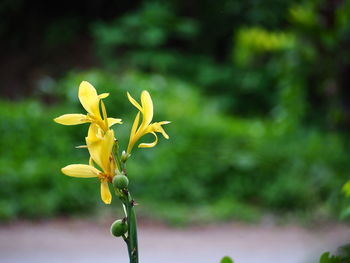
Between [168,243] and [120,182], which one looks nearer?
[120,182]

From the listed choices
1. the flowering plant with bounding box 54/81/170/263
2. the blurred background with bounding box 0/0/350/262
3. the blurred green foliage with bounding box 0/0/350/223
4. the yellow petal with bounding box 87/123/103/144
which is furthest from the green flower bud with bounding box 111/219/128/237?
the blurred green foliage with bounding box 0/0/350/223

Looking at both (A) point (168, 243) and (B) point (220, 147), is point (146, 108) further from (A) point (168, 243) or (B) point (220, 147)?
(B) point (220, 147)

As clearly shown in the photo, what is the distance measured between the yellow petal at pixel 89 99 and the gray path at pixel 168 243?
348 cm

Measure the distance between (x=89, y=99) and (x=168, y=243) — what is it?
14.5 ft

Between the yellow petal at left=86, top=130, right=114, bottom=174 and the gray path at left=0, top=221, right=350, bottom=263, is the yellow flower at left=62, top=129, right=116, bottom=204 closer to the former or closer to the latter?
the yellow petal at left=86, top=130, right=114, bottom=174

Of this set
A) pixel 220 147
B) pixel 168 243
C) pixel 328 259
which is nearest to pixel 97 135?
pixel 328 259

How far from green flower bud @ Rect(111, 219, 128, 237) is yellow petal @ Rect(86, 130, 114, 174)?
0.30ft

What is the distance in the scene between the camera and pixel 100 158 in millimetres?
920

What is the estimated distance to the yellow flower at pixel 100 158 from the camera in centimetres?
91

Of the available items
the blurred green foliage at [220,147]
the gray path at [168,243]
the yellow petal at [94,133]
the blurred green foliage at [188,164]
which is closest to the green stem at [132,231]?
the yellow petal at [94,133]

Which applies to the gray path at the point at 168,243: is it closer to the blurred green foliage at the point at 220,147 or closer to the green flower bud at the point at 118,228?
the blurred green foliage at the point at 220,147

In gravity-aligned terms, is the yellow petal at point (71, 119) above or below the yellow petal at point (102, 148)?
above

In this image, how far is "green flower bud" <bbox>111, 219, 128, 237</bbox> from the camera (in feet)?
3.04

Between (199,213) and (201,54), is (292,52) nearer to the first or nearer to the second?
(199,213)
